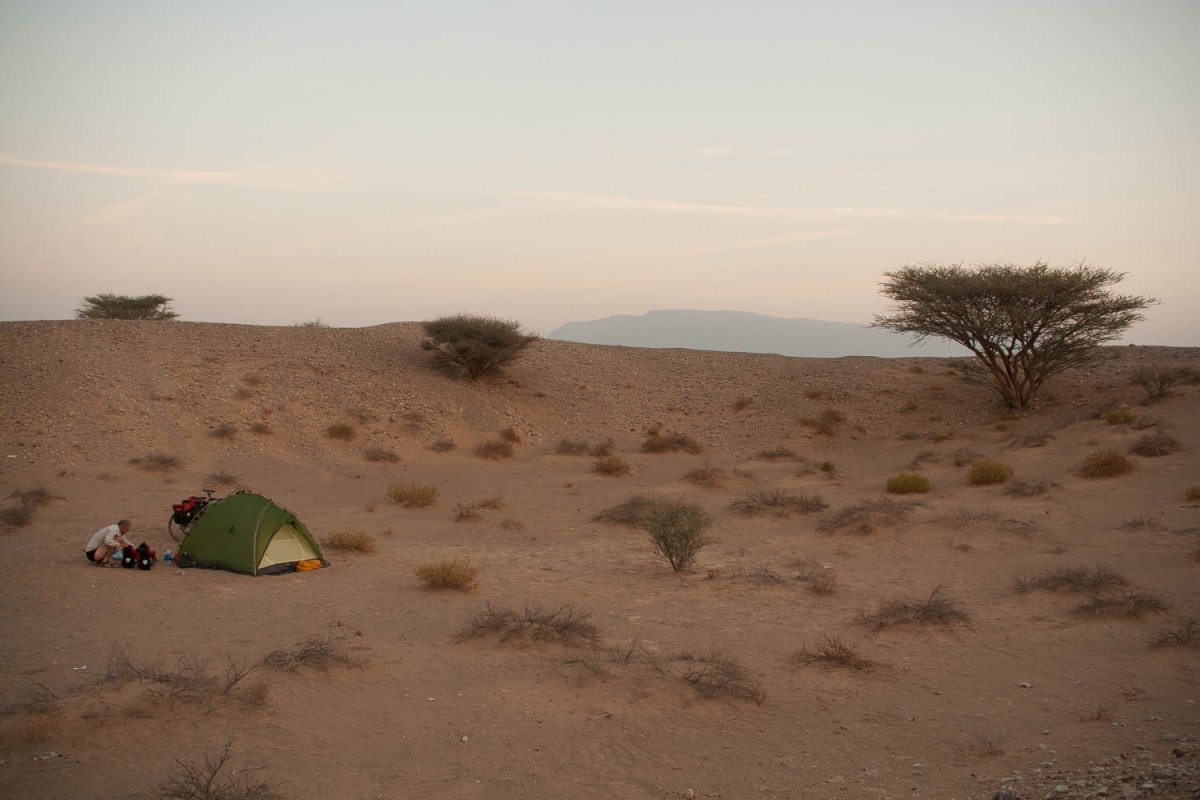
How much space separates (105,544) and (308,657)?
6050mm

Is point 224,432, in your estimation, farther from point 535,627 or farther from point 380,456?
point 535,627

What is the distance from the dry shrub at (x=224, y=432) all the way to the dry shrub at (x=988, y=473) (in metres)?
20.3

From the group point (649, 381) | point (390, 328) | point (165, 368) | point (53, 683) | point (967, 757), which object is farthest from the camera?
point (390, 328)

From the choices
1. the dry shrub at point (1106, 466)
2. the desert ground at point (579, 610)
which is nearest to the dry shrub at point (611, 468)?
the desert ground at point (579, 610)

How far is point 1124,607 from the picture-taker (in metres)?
9.93

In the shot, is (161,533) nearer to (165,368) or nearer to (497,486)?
(497,486)

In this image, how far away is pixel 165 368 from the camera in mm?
25469

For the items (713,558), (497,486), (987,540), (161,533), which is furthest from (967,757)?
(497,486)

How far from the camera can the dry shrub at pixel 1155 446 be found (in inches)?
750

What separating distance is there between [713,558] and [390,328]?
2385 cm

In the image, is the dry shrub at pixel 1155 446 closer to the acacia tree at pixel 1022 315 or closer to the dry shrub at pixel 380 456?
the acacia tree at pixel 1022 315

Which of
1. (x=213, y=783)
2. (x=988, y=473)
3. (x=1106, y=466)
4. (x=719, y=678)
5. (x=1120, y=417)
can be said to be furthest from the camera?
(x=1120, y=417)

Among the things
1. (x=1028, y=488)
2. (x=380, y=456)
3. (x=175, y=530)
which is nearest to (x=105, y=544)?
(x=175, y=530)

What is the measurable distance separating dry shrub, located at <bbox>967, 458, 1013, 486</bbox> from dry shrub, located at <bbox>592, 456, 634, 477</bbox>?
923 centimetres
